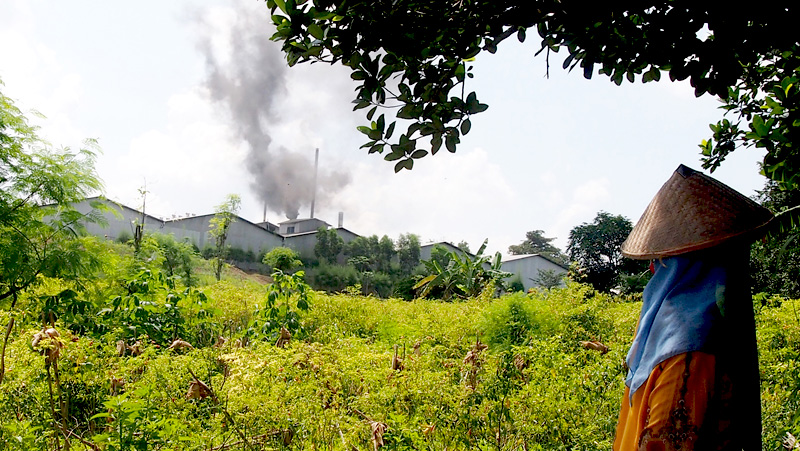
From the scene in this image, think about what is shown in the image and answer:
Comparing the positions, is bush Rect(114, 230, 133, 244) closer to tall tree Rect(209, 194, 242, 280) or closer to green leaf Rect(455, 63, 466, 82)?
tall tree Rect(209, 194, 242, 280)

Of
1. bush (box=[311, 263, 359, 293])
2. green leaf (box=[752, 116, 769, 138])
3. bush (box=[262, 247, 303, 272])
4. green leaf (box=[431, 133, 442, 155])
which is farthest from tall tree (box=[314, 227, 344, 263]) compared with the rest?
green leaf (box=[431, 133, 442, 155])

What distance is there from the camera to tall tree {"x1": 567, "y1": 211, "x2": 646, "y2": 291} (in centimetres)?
2408

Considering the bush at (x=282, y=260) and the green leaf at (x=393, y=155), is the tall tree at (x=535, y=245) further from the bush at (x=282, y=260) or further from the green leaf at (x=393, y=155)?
the green leaf at (x=393, y=155)

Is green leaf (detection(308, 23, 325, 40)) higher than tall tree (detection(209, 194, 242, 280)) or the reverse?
the reverse

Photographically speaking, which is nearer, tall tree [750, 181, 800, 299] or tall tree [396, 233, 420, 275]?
tall tree [750, 181, 800, 299]

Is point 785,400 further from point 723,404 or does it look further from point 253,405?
point 253,405

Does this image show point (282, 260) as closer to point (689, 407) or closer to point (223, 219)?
point (223, 219)

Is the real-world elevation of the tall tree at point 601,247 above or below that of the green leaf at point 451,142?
above

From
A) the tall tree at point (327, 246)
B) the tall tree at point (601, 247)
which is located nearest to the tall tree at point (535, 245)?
the tall tree at point (601, 247)

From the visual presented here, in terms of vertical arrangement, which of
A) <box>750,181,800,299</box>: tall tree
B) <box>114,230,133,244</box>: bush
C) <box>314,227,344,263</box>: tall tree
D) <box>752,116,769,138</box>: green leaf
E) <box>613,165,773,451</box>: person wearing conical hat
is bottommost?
<box>613,165,773,451</box>: person wearing conical hat

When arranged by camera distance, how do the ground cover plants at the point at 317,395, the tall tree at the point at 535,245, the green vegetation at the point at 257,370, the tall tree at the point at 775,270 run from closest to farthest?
1. the ground cover plants at the point at 317,395
2. the green vegetation at the point at 257,370
3. the tall tree at the point at 775,270
4. the tall tree at the point at 535,245

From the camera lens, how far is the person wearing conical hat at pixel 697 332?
1494 millimetres

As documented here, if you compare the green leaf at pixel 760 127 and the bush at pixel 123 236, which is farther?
the bush at pixel 123 236

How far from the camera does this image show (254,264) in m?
25.9
